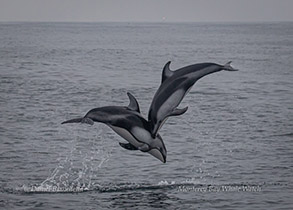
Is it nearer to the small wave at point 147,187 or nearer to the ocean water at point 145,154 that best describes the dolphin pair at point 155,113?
the ocean water at point 145,154

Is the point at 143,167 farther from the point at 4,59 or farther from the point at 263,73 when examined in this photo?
the point at 4,59

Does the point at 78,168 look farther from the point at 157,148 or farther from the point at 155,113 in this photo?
the point at 155,113

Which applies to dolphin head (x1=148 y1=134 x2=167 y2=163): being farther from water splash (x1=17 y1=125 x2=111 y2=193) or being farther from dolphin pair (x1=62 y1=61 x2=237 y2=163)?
water splash (x1=17 y1=125 x2=111 y2=193)

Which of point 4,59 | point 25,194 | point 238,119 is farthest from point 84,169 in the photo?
point 4,59

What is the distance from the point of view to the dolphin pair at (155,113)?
2091cm

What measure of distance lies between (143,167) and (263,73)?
63.3 metres

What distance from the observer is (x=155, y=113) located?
21.0 metres

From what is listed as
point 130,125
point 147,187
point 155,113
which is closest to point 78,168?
point 147,187

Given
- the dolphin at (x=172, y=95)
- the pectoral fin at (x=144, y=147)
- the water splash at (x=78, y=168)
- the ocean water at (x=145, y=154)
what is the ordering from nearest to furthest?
the dolphin at (x=172, y=95), the pectoral fin at (x=144, y=147), the ocean water at (x=145, y=154), the water splash at (x=78, y=168)

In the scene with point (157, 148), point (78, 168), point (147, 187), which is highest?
point (157, 148)

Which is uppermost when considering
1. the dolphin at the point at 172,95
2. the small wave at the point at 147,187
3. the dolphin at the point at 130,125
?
the dolphin at the point at 172,95

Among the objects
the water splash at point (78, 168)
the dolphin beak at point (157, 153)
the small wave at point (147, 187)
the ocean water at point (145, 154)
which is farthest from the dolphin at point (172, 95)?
the water splash at point (78, 168)

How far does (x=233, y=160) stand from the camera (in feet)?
135

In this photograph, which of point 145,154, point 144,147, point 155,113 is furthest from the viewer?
point 145,154
